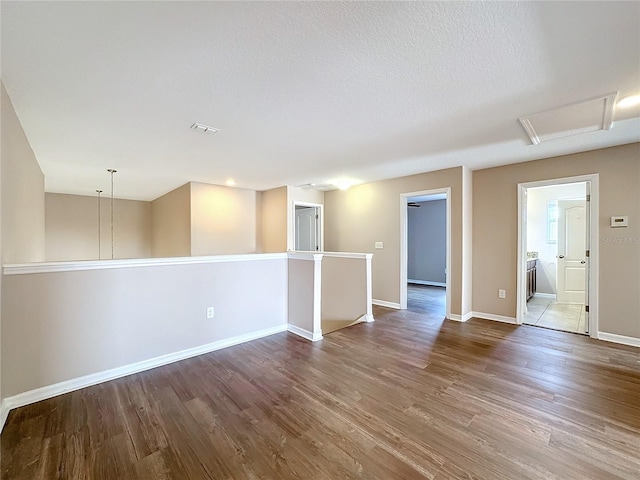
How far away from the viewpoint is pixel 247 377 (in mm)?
2588

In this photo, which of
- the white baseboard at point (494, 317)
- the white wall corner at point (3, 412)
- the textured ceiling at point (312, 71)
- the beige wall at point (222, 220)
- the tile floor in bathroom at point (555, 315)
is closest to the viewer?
the textured ceiling at point (312, 71)

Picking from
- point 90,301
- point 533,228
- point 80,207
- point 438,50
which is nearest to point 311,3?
point 438,50

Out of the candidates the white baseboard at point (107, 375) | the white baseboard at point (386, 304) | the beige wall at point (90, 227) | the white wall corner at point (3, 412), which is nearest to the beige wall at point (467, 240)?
the white baseboard at point (386, 304)

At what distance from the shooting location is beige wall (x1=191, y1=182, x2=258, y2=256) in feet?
18.7

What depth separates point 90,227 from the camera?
7.54m

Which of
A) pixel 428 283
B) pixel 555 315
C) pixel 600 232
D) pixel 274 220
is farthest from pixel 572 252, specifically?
pixel 274 220

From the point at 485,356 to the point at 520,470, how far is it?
65.6 inches

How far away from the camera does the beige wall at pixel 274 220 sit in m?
6.16

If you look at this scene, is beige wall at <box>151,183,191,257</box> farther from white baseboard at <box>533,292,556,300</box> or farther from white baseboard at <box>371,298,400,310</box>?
white baseboard at <box>533,292,556,300</box>

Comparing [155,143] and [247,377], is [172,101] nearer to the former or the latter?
[155,143]

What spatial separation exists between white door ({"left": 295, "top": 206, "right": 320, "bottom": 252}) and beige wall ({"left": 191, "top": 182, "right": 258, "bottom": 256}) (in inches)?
42.9

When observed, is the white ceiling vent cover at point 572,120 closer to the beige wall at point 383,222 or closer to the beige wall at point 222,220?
the beige wall at point 383,222

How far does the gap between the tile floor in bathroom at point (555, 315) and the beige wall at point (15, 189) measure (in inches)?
246

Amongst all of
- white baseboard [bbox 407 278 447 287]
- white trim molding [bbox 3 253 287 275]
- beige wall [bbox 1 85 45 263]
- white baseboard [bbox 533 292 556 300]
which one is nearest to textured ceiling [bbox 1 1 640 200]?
beige wall [bbox 1 85 45 263]
